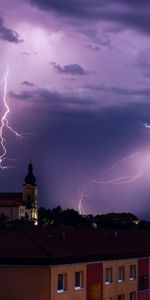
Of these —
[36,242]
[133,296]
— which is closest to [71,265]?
[36,242]

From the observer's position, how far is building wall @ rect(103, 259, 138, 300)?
55.6 meters

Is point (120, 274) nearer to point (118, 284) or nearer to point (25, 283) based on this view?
point (118, 284)

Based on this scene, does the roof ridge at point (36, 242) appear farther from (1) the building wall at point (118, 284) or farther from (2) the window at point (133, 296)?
(2) the window at point (133, 296)

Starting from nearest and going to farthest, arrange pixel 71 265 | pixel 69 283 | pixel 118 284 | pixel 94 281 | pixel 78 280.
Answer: pixel 69 283, pixel 71 265, pixel 78 280, pixel 94 281, pixel 118 284

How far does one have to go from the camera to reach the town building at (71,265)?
4906cm

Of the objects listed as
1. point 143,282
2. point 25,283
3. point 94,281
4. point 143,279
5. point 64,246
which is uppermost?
point 64,246

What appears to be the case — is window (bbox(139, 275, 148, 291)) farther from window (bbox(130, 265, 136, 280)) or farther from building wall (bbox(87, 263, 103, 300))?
building wall (bbox(87, 263, 103, 300))

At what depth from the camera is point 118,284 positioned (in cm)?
5688

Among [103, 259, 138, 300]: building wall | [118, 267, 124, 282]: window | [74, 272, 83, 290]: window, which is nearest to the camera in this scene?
[74, 272, 83, 290]: window

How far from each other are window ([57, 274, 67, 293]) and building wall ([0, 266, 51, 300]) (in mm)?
1390

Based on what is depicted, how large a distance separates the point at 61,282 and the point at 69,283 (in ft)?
1.90

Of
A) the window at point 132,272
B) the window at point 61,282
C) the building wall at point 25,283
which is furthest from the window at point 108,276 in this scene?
the building wall at point 25,283

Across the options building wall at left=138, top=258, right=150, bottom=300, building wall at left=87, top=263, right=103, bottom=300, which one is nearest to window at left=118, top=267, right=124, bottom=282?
building wall at left=138, top=258, right=150, bottom=300

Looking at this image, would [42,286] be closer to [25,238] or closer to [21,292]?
[21,292]
